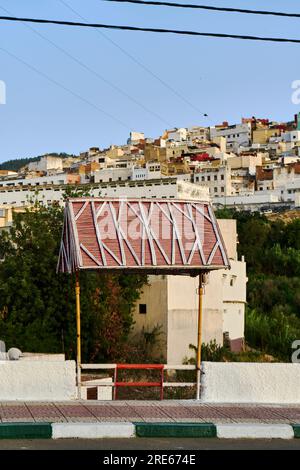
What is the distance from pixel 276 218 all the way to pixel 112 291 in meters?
60.5

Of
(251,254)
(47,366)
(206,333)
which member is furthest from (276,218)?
(47,366)

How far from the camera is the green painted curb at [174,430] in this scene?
10023 mm

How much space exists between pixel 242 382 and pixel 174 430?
2.66 meters

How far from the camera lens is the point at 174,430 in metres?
10.1

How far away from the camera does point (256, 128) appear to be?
172m

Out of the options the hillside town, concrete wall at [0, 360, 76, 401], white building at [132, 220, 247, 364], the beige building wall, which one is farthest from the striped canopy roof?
the hillside town

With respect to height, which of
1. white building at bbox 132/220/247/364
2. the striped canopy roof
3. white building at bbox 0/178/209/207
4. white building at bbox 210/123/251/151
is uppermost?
white building at bbox 210/123/251/151

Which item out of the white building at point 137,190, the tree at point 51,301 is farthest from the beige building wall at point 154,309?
the white building at point 137,190

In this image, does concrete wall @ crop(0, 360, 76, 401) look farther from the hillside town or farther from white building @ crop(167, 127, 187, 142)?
white building @ crop(167, 127, 187, 142)

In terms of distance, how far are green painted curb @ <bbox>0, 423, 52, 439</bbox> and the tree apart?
20.4 metres

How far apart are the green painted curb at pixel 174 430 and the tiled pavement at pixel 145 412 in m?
0.45

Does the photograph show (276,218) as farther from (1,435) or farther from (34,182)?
(1,435)

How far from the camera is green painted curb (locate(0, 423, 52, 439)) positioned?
9602mm

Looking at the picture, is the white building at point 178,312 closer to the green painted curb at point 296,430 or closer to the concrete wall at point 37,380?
the concrete wall at point 37,380
